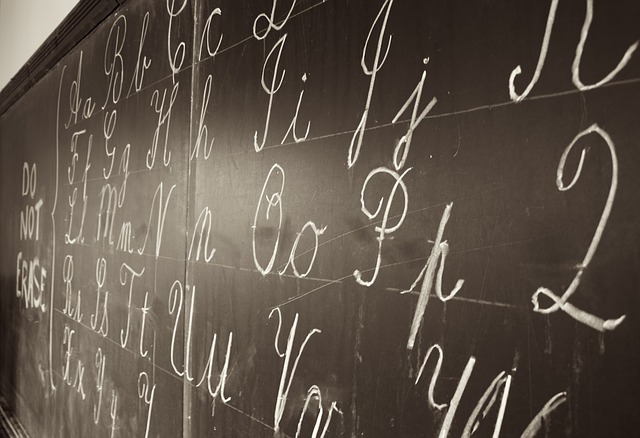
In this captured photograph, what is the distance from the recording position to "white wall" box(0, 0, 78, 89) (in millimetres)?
2467

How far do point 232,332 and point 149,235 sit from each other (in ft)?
1.53

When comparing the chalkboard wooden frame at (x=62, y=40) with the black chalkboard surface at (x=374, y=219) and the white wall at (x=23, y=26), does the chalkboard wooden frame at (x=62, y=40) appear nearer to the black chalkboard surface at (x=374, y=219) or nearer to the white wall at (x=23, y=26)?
the white wall at (x=23, y=26)

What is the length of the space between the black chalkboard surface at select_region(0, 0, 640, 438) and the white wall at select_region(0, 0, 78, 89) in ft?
2.92

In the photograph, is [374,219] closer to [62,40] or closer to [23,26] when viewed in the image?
[62,40]

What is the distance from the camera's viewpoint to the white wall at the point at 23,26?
2.47 metres

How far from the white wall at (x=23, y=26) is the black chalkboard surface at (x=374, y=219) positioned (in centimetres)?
89

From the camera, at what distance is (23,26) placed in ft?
10.1

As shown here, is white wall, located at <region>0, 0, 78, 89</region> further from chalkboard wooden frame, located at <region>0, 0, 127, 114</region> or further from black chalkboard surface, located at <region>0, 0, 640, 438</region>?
black chalkboard surface, located at <region>0, 0, 640, 438</region>

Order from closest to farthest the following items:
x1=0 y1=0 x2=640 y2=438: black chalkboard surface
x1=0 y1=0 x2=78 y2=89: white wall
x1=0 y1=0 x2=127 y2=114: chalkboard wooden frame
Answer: x1=0 y1=0 x2=640 y2=438: black chalkboard surface
x1=0 y1=0 x2=127 y2=114: chalkboard wooden frame
x1=0 y1=0 x2=78 y2=89: white wall

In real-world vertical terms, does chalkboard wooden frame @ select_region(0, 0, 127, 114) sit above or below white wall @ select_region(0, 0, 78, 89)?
below

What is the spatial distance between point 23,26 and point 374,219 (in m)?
2.87

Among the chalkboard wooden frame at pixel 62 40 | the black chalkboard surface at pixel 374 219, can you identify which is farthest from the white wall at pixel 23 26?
the black chalkboard surface at pixel 374 219

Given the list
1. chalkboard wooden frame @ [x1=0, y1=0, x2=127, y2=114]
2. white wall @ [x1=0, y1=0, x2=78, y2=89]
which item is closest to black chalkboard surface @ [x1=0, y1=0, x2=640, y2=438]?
chalkboard wooden frame @ [x1=0, y1=0, x2=127, y2=114]

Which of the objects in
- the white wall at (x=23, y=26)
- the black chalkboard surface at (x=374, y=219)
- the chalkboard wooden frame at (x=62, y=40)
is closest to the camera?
the black chalkboard surface at (x=374, y=219)
